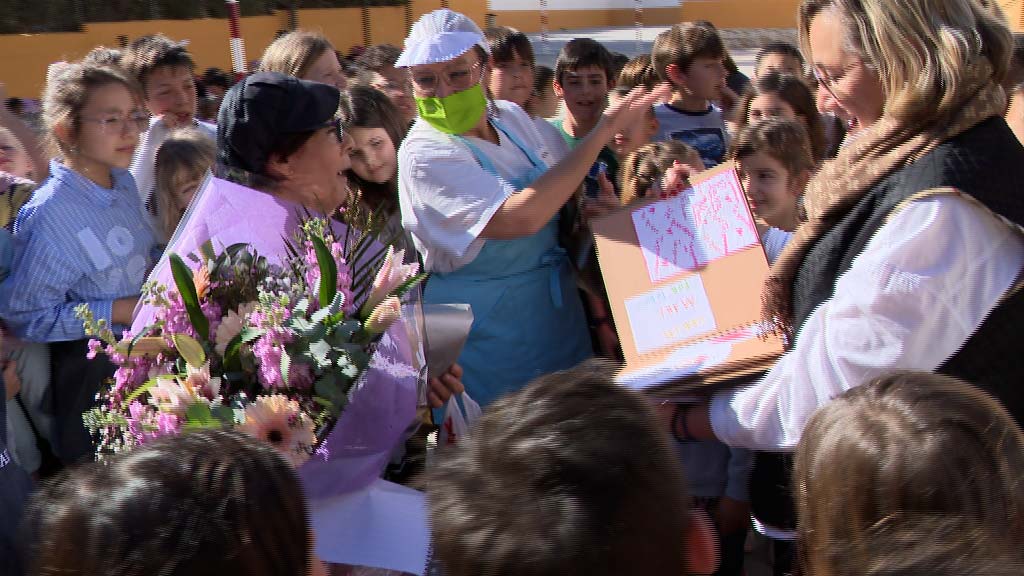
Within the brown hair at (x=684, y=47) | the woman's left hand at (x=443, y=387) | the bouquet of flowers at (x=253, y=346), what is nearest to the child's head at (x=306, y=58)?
the brown hair at (x=684, y=47)

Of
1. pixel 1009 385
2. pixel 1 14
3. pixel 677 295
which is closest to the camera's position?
pixel 1009 385

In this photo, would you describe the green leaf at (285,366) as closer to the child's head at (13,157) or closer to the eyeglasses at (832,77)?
the eyeglasses at (832,77)

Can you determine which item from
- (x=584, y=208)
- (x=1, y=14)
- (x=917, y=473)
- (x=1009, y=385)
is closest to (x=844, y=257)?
(x=1009, y=385)

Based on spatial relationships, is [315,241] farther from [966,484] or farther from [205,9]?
[205,9]

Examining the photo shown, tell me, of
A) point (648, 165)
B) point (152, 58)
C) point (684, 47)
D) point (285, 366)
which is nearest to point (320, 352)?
point (285, 366)

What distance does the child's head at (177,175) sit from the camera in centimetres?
393

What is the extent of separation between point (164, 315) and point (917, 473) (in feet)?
4.54

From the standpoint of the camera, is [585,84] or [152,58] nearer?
[585,84]

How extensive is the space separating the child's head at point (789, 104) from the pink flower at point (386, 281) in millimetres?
2830

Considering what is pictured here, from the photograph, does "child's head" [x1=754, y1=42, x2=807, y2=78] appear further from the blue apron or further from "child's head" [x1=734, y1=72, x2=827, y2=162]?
the blue apron

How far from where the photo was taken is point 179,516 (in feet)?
4.23

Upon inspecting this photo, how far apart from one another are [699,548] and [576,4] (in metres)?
25.7

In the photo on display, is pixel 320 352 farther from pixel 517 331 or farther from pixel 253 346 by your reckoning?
pixel 517 331

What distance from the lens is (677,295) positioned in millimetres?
2529
